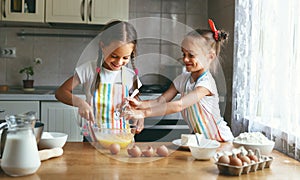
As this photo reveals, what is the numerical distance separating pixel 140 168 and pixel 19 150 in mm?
388

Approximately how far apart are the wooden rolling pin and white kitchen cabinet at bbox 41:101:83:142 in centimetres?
140

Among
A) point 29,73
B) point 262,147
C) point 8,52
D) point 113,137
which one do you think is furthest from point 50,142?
point 8,52

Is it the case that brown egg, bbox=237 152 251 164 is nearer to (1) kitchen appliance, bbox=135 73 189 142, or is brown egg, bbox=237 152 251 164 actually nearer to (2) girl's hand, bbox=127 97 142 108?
(2) girl's hand, bbox=127 97 142 108

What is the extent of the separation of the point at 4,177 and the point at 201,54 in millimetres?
1055

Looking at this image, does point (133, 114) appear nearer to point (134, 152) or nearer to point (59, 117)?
point (134, 152)

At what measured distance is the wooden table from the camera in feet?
4.12

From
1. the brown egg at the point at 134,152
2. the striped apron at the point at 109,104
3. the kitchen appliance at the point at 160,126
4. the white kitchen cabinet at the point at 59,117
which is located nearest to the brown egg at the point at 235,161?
the brown egg at the point at 134,152

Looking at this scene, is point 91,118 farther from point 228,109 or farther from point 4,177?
point 228,109

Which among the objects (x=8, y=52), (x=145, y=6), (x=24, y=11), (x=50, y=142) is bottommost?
(x=50, y=142)

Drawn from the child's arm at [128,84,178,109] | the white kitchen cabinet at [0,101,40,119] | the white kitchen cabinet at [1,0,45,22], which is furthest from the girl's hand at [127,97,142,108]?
the white kitchen cabinet at [1,0,45,22]

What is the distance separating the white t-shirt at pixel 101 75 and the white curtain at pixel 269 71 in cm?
70

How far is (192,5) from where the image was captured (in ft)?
11.4

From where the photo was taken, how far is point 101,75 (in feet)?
6.61

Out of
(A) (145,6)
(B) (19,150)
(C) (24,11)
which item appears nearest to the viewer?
(B) (19,150)
